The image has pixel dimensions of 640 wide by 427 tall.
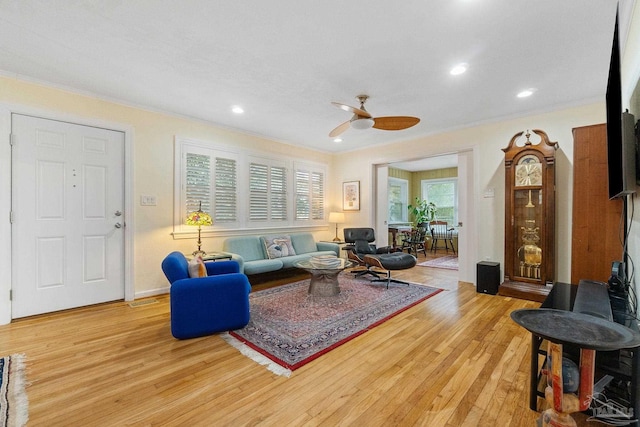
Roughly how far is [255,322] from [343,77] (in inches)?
107

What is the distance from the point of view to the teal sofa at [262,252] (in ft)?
13.7

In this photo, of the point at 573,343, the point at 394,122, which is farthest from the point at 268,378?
the point at 394,122

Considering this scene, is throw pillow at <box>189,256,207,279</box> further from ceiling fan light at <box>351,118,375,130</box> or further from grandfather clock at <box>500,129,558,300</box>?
grandfather clock at <box>500,129,558,300</box>

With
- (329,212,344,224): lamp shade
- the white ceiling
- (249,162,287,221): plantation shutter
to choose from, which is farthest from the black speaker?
(249,162,287,221): plantation shutter

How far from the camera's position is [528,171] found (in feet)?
12.5

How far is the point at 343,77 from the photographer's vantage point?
298 cm

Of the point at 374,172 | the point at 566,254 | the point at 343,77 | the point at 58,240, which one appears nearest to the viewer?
the point at 343,77

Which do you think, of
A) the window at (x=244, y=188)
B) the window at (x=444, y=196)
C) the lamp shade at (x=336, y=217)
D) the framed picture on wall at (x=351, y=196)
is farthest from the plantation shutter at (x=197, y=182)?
the window at (x=444, y=196)

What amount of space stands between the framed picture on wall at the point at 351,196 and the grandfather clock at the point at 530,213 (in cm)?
282

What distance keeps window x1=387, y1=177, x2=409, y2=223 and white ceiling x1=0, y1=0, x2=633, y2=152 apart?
4772mm

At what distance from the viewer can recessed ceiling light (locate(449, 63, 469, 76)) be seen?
275 centimetres

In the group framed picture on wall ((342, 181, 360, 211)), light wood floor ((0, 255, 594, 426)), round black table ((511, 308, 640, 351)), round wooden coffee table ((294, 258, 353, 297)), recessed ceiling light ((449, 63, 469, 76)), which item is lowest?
light wood floor ((0, 255, 594, 426))

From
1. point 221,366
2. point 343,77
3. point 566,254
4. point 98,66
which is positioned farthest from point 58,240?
point 566,254

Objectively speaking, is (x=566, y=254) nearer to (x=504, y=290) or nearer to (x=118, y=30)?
(x=504, y=290)
